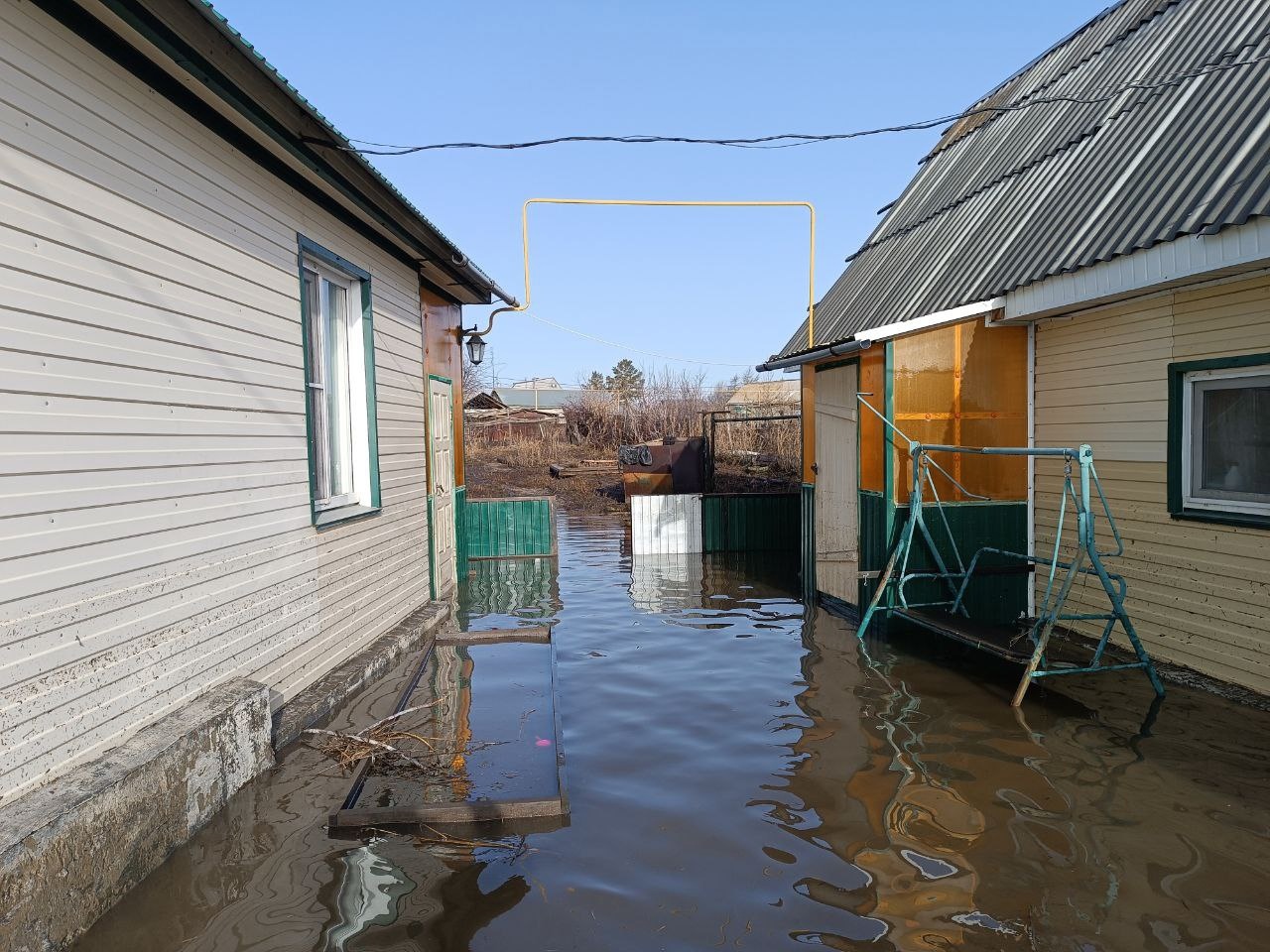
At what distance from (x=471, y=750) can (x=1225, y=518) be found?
5.29 metres

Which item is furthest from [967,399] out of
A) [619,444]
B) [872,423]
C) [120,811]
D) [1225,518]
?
[619,444]

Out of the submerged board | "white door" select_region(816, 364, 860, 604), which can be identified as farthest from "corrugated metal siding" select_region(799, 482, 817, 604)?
the submerged board

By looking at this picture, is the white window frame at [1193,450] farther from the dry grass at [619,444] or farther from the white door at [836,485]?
the dry grass at [619,444]

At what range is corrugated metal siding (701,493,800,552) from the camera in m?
14.1

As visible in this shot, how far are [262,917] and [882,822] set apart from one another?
9.32 feet

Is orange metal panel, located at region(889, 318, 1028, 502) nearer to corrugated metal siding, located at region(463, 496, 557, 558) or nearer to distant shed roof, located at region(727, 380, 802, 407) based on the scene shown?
corrugated metal siding, located at region(463, 496, 557, 558)

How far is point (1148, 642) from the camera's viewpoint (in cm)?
666

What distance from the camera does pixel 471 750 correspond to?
5.17 m

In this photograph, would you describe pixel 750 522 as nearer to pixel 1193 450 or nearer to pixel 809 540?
pixel 809 540

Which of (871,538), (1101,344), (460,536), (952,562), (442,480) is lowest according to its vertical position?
(460,536)

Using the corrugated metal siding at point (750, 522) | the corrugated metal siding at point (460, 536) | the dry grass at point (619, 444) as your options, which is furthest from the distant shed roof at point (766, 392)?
the corrugated metal siding at point (460, 536)

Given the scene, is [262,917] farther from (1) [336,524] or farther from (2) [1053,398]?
(2) [1053,398]

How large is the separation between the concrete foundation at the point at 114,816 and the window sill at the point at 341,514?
1.66 m

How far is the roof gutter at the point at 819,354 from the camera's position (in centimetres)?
808
